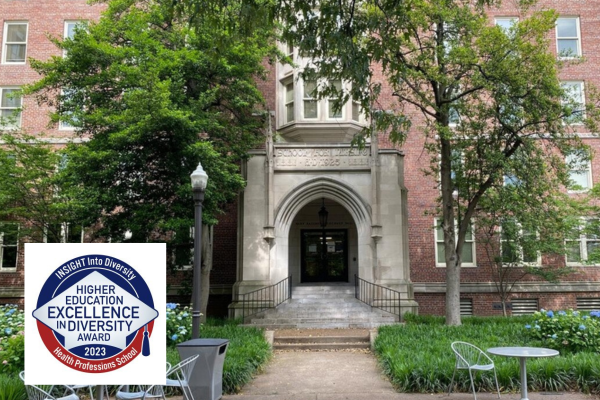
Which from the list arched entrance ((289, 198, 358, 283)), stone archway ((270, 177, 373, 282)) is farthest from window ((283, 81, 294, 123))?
stone archway ((270, 177, 373, 282))

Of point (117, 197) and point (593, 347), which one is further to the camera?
point (117, 197)

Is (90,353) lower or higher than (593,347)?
higher

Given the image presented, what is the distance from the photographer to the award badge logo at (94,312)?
9.11ft

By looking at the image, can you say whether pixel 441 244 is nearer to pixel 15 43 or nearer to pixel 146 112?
pixel 146 112

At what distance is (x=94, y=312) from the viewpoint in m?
2.79

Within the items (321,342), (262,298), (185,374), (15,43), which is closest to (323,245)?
(262,298)

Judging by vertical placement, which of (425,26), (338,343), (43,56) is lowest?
(338,343)

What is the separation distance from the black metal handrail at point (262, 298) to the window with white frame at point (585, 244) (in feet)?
35.2

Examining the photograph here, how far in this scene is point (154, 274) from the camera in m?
2.80

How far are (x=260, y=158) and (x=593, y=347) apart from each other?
11728 mm

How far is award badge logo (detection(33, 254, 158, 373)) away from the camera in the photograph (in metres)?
2.78

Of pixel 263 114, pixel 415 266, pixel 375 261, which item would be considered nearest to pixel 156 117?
pixel 263 114

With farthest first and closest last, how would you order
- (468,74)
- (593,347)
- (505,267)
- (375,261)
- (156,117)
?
(505,267)
(375,261)
(468,74)
(156,117)
(593,347)

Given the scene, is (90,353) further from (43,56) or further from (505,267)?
(43,56)
